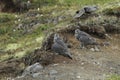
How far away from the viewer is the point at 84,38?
28.5 metres

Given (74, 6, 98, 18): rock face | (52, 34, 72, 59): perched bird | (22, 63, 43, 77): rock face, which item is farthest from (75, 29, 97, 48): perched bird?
(74, 6, 98, 18): rock face

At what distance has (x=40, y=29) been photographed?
43500mm

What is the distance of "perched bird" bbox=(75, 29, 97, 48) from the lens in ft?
92.8

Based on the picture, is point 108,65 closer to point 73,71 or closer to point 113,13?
point 73,71

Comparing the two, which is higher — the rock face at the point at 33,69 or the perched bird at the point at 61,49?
the perched bird at the point at 61,49

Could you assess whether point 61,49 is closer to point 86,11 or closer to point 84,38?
point 84,38

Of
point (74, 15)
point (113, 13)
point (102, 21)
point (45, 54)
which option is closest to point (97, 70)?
point (45, 54)

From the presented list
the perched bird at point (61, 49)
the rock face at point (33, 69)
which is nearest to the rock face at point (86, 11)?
the perched bird at point (61, 49)

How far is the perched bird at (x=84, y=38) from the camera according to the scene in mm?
28297

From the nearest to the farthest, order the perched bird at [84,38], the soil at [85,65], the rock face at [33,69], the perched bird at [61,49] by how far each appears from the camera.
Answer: the soil at [85,65] < the rock face at [33,69] < the perched bird at [61,49] < the perched bird at [84,38]

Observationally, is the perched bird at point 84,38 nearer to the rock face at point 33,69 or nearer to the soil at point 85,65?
the soil at point 85,65

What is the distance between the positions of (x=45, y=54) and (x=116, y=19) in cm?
1323

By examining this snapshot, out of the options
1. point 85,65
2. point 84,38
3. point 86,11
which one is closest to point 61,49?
point 85,65

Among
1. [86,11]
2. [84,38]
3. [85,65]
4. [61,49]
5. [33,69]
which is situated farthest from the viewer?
[86,11]
